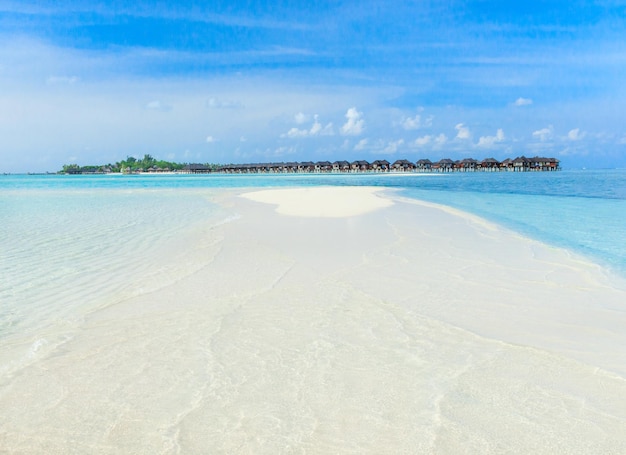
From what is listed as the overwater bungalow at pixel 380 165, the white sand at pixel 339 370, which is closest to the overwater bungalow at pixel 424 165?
the overwater bungalow at pixel 380 165

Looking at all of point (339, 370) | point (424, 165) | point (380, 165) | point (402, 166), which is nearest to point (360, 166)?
point (380, 165)

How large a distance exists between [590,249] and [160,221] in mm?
13170

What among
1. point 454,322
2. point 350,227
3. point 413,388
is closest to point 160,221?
point 350,227

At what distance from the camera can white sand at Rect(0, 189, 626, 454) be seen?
10.4ft

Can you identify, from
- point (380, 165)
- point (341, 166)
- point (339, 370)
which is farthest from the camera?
point (341, 166)

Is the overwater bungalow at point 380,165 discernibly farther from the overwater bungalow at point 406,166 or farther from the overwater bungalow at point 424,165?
the overwater bungalow at point 424,165

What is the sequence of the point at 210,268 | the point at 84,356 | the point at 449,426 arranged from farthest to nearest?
the point at 210,268 → the point at 84,356 → the point at 449,426

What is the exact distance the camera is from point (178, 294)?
6.89 m

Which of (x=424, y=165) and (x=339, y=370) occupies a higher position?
(x=424, y=165)

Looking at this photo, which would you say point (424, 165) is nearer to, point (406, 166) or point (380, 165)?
point (406, 166)

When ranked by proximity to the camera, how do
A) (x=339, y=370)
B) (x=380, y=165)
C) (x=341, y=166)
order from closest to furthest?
(x=339, y=370) → (x=380, y=165) → (x=341, y=166)

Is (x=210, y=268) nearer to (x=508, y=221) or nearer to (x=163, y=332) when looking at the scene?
(x=163, y=332)

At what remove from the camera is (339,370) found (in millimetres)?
4223

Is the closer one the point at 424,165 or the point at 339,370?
the point at 339,370
